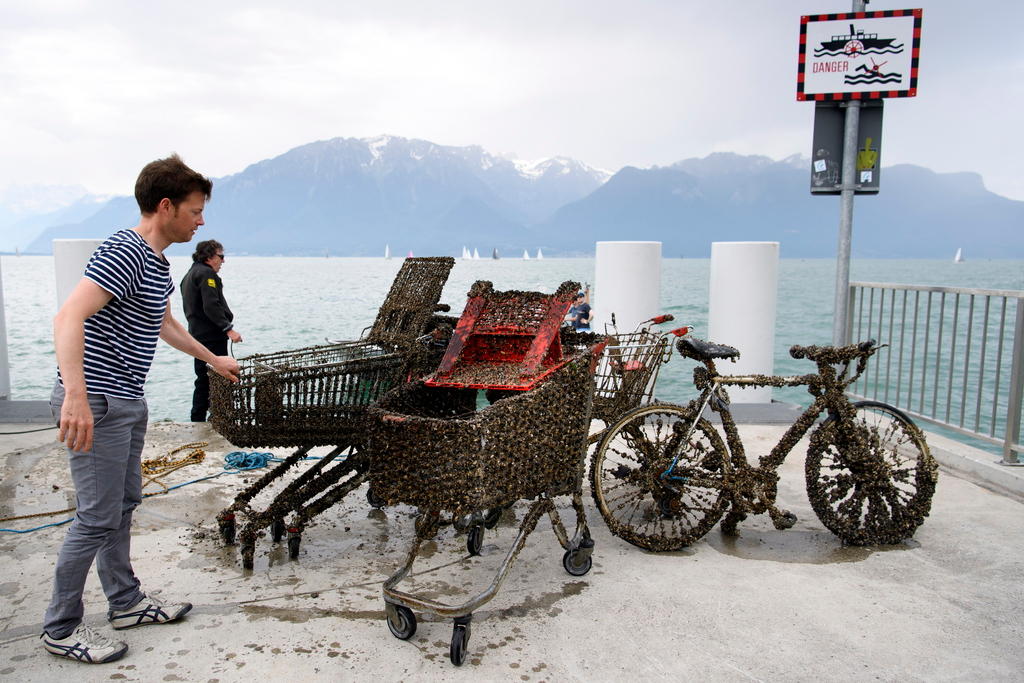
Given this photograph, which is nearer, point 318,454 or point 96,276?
point 96,276

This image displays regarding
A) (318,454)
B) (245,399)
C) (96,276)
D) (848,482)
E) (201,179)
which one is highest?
(201,179)

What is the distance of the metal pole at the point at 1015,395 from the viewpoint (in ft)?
16.2

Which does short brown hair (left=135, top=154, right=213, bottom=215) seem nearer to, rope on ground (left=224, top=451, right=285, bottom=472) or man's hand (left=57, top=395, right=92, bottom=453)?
man's hand (left=57, top=395, right=92, bottom=453)

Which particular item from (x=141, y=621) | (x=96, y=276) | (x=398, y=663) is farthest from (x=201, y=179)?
(x=398, y=663)

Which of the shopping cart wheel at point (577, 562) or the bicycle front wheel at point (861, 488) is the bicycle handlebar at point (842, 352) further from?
the shopping cart wheel at point (577, 562)

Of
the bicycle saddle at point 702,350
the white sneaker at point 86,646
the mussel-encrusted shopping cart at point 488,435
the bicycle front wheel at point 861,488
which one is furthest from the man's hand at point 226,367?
the bicycle front wheel at point 861,488

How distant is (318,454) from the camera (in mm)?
5820

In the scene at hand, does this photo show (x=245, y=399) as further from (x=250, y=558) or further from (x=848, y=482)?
(x=848, y=482)

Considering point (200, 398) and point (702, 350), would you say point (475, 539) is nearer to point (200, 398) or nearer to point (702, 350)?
point (702, 350)

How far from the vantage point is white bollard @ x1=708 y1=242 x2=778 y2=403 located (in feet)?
25.6

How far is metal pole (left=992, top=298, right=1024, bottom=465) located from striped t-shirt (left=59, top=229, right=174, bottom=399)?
16.4 feet

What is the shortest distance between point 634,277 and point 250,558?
5537mm

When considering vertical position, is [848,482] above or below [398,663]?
above

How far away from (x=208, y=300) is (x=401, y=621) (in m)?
3.90
